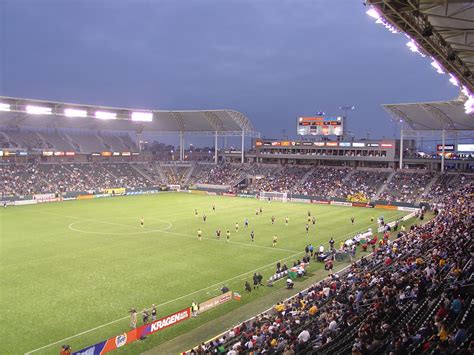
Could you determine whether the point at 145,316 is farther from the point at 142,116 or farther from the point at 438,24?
the point at 142,116

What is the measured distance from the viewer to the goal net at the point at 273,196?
70.3 meters

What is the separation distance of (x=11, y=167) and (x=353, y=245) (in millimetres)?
58988

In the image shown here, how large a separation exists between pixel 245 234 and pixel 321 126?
45.0m

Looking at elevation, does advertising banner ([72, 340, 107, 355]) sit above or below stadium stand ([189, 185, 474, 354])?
below

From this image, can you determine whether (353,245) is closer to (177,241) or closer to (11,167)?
(177,241)

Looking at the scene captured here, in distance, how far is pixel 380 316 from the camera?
13.9 m

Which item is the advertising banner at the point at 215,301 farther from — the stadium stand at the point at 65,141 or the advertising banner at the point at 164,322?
the stadium stand at the point at 65,141

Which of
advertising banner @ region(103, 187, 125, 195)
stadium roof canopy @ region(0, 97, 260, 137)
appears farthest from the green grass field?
stadium roof canopy @ region(0, 97, 260, 137)

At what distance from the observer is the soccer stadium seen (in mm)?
14438

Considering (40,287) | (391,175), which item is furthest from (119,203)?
(391,175)

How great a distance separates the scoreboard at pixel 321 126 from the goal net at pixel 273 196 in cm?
1587

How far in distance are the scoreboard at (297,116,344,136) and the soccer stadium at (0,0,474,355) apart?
0.66ft

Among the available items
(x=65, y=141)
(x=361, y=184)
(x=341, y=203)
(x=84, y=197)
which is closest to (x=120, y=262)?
(x=84, y=197)

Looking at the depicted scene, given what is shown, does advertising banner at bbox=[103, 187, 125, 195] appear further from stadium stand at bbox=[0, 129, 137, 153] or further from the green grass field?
the green grass field
